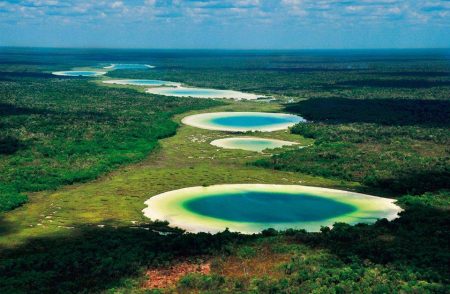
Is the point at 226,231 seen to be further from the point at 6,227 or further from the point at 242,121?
the point at 242,121

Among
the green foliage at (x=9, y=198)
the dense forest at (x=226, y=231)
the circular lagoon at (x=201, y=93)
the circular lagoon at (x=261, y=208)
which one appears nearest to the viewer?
the dense forest at (x=226, y=231)

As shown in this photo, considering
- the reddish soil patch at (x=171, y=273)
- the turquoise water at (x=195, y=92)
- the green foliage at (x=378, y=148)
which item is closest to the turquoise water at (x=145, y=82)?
the turquoise water at (x=195, y=92)

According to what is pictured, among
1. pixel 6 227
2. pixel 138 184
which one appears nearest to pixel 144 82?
pixel 138 184

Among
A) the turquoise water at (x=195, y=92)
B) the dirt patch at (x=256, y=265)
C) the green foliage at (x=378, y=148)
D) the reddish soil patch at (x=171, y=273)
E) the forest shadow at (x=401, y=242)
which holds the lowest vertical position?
the reddish soil patch at (x=171, y=273)

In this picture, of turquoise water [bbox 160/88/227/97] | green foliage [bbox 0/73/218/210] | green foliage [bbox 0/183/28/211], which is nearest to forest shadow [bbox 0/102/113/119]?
green foliage [bbox 0/73/218/210]

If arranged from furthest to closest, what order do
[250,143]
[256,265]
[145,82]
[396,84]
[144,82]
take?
[145,82]
[144,82]
[396,84]
[250,143]
[256,265]

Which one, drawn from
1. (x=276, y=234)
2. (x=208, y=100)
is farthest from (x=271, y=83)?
(x=276, y=234)

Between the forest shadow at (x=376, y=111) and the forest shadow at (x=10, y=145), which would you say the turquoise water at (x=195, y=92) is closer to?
the forest shadow at (x=376, y=111)
